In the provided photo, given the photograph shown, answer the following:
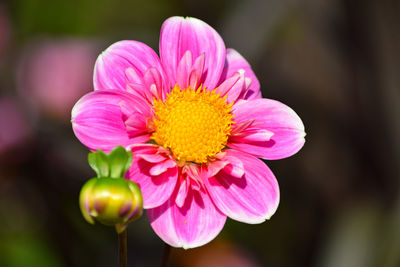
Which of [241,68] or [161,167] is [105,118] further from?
[241,68]

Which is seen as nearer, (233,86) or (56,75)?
(233,86)

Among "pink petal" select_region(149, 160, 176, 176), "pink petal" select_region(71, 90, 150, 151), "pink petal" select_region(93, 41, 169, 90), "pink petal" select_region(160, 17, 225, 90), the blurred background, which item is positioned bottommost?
the blurred background

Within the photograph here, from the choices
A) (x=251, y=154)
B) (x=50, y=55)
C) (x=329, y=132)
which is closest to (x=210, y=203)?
(x=251, y=154)

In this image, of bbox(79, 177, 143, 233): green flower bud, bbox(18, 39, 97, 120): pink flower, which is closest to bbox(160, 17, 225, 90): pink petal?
bbox(79, 177, 143, 233): green flower bud

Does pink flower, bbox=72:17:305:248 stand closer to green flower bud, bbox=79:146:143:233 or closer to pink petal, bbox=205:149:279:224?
pink petal, bbox=205:149:279:224

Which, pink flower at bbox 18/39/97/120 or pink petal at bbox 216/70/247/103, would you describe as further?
pink flower at bbox 18/39/97/120

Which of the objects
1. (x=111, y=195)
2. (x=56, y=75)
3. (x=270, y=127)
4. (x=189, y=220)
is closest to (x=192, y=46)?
(x=270, y=127)

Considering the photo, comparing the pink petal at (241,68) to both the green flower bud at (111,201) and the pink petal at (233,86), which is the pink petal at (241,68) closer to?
the pink petal at (233,86)
